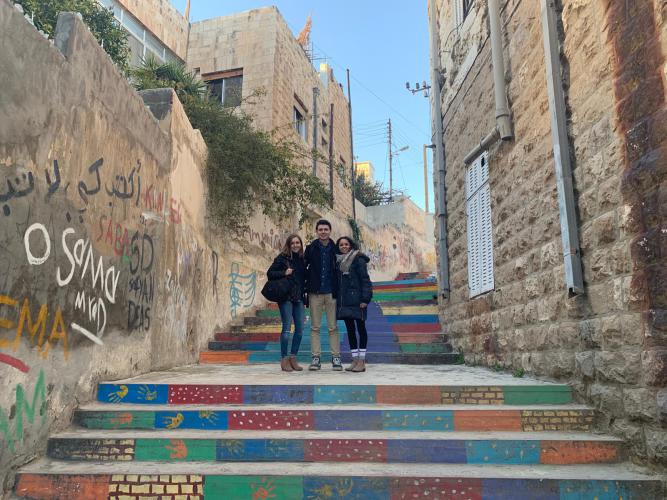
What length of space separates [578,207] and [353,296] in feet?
7.78

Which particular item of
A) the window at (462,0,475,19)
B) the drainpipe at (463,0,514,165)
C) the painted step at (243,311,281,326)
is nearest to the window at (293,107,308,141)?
the painted step at (243,311,281,326)

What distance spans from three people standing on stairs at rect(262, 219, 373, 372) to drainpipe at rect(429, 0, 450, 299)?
233cm

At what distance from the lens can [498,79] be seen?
528cm

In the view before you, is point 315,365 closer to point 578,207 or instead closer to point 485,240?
point 485,240

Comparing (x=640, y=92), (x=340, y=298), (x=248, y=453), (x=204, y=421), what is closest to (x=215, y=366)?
(x=340, y=298)

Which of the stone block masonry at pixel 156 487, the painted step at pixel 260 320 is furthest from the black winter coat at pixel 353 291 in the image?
the painted step at pixel 260 320

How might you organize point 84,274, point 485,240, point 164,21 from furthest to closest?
point 164,21 → point 485,240 → point 84,274

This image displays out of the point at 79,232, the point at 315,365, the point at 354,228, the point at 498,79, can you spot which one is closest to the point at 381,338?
the point at 315,365

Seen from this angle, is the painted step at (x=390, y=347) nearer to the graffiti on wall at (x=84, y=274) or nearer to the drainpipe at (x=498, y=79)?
the graffiti on wall at (x=84, y=274)

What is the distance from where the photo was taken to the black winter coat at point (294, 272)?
549 centimetres

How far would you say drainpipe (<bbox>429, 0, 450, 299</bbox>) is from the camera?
7.45m

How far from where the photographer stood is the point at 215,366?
612cm

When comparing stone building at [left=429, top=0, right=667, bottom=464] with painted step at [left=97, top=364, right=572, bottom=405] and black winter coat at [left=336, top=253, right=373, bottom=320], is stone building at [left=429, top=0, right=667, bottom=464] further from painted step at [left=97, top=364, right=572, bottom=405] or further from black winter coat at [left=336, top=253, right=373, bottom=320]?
black winter coat at [left=336, top=253, right=373, bottom=320]

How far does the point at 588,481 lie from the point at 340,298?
116 inches
